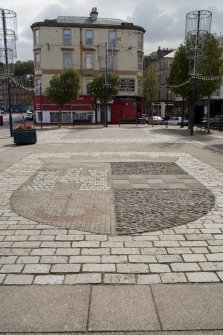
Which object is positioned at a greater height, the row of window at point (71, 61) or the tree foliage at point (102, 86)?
the row of window at point (71, 61)

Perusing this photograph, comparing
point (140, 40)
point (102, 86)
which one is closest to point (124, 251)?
point (102, 86)

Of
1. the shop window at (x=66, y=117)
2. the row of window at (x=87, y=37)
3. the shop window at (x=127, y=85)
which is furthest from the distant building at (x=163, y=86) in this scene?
the shop window at (x=66, y=117)

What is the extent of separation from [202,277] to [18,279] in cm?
231

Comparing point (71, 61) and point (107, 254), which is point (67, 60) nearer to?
point (71, 61)

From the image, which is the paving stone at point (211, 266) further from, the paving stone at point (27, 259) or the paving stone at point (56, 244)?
the paving stone at point (27, 259)

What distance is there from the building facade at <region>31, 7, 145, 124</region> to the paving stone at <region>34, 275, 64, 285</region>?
129ft

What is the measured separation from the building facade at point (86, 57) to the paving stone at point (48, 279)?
39.3 m

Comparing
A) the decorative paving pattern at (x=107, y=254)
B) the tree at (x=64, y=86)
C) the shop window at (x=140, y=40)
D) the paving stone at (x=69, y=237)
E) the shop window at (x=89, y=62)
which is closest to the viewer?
the decorative paving pattern at (x=107, y=254)

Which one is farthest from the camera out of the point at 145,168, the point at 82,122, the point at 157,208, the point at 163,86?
the point at 163,86

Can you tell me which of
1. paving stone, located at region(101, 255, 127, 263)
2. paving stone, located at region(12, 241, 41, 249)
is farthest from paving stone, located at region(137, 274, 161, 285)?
paving stone, located at region(12, 241, 41, 249)

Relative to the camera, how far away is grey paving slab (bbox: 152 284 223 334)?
3.12 m

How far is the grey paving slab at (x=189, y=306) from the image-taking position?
3125 mm

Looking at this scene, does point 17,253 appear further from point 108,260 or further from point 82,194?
point 82,194

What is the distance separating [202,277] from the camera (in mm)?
3963
